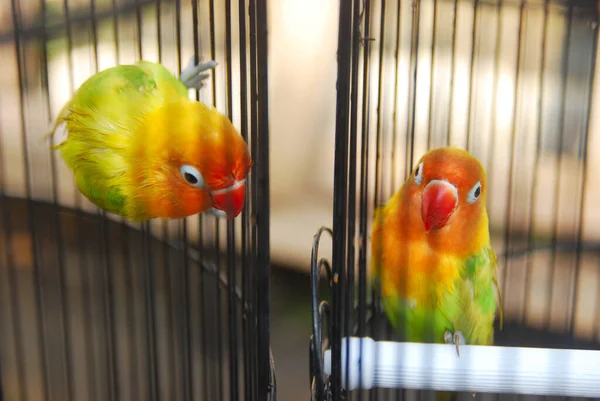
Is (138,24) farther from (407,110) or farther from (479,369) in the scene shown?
(479,369)

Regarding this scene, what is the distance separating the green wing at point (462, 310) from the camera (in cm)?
60

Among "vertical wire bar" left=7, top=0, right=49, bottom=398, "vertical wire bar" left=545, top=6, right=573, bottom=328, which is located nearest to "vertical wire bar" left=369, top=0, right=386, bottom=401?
"vertical wire bar" left=545, top=6, right=573, bottom=328

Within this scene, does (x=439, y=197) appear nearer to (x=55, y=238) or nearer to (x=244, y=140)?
(x=244, y=140)

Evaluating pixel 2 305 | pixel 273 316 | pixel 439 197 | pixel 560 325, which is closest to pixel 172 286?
pixel 273 316

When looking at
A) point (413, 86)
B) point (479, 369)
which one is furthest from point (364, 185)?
point (479, 369)

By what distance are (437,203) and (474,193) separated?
6 centimetres

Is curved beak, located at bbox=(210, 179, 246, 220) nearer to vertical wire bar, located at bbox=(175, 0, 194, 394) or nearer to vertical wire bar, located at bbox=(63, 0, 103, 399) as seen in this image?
vertical wire bar, located at bbox=(175, 0, 194, 394)

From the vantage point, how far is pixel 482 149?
584mm

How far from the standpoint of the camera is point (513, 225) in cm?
60

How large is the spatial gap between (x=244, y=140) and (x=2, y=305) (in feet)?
1.41

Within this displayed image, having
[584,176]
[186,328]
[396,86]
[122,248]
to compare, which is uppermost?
[396,86]

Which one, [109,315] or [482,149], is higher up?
[482,149]

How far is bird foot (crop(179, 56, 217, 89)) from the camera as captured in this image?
0.58 metres

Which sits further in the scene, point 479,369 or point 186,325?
point 186,325
